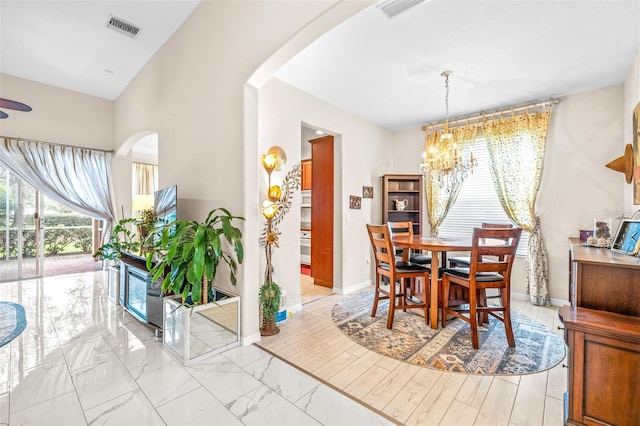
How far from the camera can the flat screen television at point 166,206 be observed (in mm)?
2879

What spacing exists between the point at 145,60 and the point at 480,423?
17.3 feet

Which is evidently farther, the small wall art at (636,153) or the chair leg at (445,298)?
the chair leg at (445,298)

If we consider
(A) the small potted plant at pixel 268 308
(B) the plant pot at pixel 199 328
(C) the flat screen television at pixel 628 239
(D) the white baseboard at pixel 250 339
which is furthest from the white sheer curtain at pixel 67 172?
(C) the flat screen television at pixel 628 239

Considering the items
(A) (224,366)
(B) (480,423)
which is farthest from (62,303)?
(B) (480,423)

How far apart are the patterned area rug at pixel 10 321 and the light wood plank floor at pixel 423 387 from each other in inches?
91.1

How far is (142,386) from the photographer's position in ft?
6.14

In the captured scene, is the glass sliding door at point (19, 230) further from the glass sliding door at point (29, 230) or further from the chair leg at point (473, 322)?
the chair leg at point (473, 322)

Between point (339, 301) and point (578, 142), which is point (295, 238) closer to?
point (339, 301)

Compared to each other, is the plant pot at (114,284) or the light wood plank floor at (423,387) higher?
the plant pot at (114,284)

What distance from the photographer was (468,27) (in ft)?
7.77

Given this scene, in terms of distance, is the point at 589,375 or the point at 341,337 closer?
the point at 589,375

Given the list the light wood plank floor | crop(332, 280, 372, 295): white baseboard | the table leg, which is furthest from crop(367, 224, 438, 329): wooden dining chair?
crop(332, 280, 372, 295): white baseboard

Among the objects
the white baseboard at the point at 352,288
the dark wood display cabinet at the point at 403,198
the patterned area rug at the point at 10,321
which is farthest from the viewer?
the dark wood display cabinet at the point at 403,198

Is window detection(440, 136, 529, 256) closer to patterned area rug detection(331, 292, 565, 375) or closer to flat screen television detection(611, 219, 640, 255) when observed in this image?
patterned area rug detection(331, 292, 565, 375)
